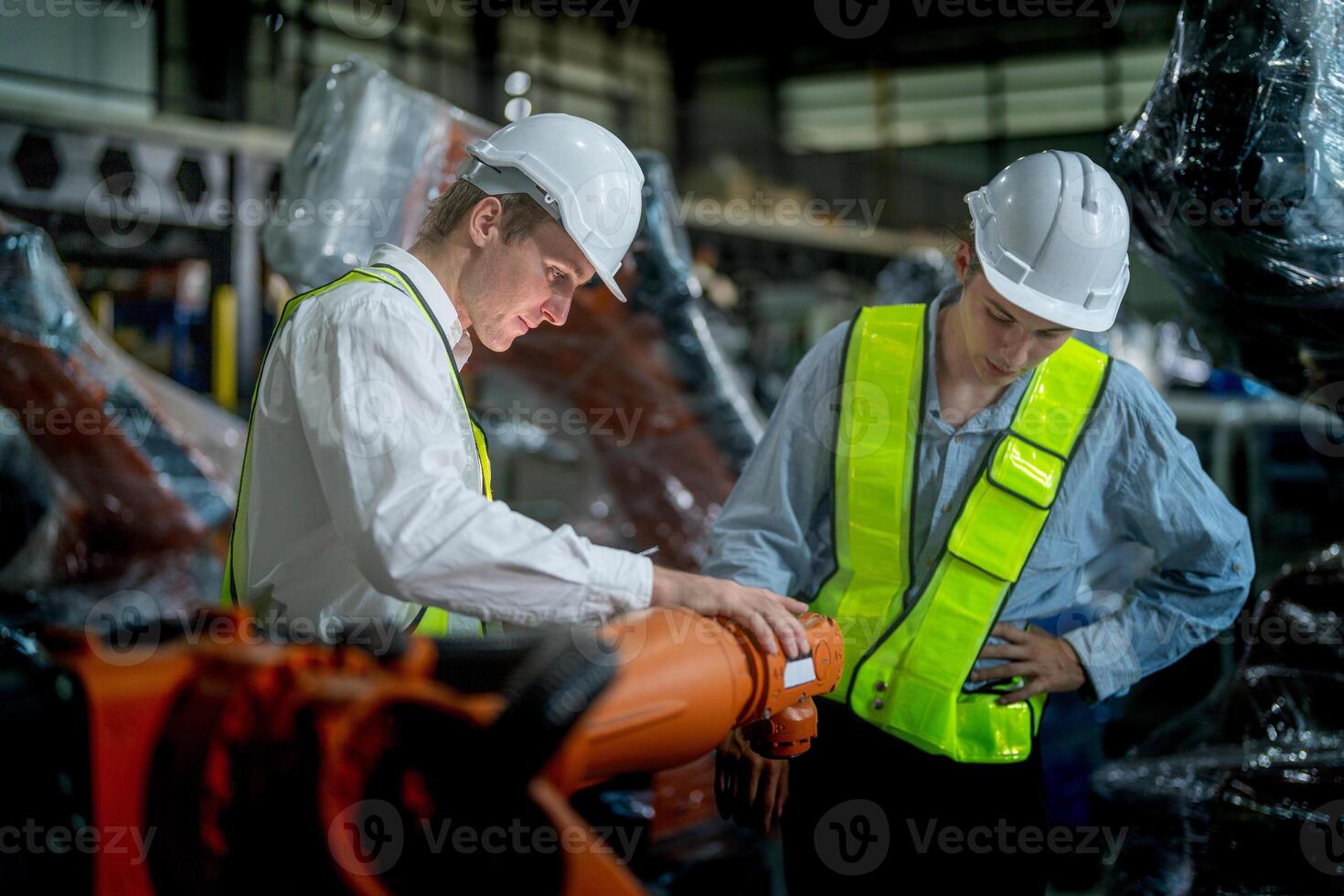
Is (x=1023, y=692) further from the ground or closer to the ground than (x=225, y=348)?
further from the ground

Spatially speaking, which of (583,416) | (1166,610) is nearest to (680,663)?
(1166,610)

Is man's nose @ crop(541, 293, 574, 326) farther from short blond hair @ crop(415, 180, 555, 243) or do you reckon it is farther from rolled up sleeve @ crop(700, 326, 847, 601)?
rolled up sleeve @ crop(700, 326, 847, 601)

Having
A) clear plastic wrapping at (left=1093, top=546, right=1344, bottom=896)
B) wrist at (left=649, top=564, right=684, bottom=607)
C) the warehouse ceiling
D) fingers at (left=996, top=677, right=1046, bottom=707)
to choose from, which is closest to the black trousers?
fingers at (left=996, top=677, right=1046, bottom=707)

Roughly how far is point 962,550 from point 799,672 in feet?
1.56

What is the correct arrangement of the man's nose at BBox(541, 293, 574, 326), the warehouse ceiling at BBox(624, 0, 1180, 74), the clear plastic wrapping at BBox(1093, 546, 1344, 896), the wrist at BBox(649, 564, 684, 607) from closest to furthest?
the wrist at BBox(649, 564, 684, 607) → the man's nose at BBox(541, 293, 574, 326) → the clear plastic wrapping at BBox(1093, 546, 1344, 896) → the warehouse ceiling at BBox(624, 0, 1180, 74)

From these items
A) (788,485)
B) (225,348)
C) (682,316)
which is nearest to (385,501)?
(788,485)

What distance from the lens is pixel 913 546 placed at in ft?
6.47

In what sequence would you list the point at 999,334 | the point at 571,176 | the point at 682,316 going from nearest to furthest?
1. the point at 571,176
2. the point at 999,334
3. the point at 682,316

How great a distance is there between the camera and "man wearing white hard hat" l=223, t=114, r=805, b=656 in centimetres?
135

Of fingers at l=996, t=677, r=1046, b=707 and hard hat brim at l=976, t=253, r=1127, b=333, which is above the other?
hard hat brim at l=976, t=253, r=1127, b=333

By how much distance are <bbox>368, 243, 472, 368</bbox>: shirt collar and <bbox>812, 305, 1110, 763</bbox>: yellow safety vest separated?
0.74 meters

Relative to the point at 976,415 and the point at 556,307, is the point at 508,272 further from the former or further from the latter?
the point at 976,415

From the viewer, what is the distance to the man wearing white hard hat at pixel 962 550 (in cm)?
189

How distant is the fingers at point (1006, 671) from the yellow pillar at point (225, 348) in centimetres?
595
